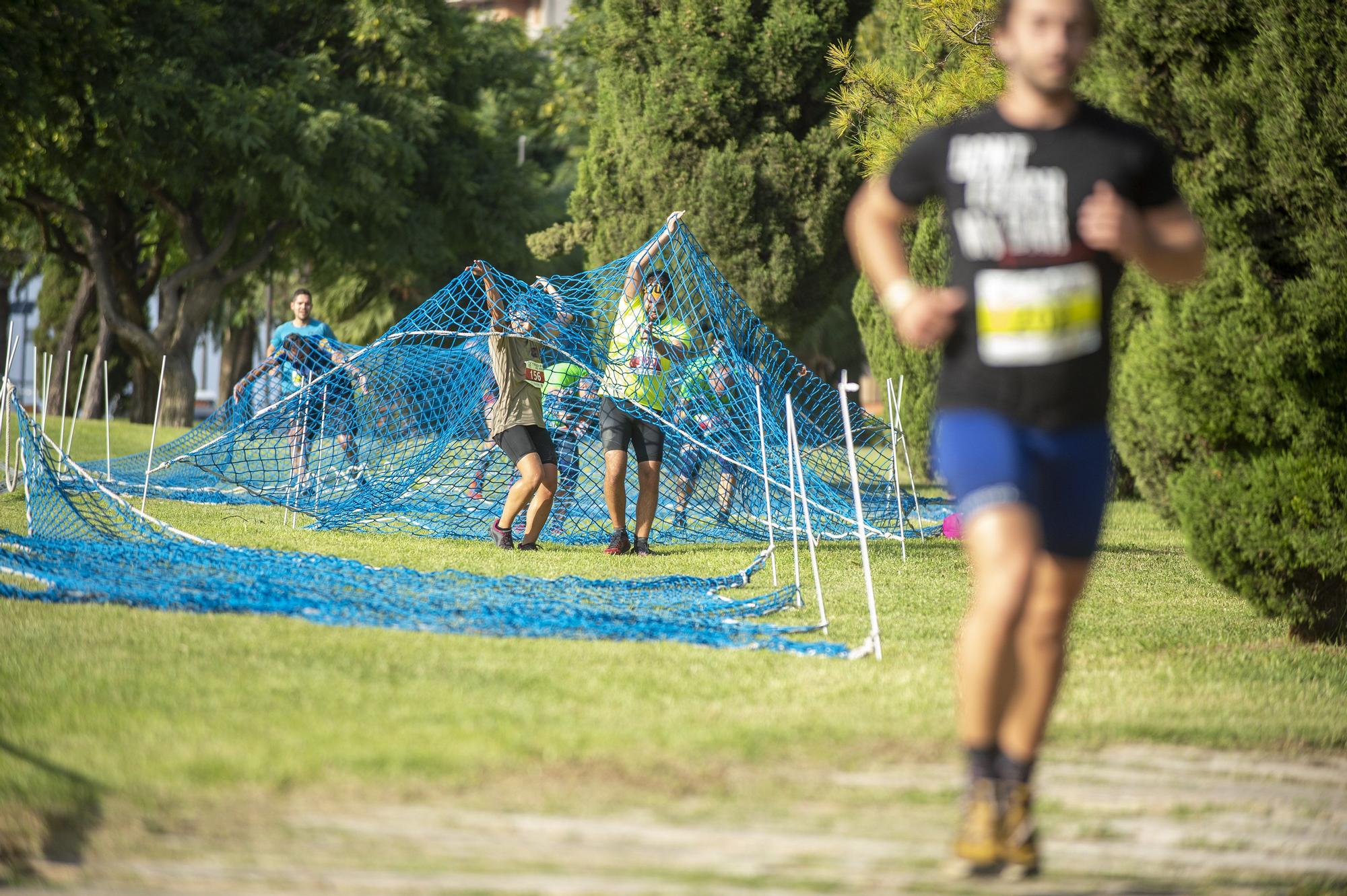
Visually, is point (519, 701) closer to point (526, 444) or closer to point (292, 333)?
point (526, 444)

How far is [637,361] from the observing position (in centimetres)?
909

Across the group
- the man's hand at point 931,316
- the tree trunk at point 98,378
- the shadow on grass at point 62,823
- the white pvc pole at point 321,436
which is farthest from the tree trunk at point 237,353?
the man's hand at point 931,316

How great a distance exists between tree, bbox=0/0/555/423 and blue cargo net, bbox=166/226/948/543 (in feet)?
A: 34.9

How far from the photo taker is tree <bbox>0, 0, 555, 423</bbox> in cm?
2119

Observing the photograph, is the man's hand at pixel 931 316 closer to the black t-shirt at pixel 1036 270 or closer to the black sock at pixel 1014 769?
the black t-shirt at pixel 1036 270

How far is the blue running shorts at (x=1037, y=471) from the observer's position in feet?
9.47

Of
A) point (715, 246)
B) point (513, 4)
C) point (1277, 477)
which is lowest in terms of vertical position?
point (1277, 477)

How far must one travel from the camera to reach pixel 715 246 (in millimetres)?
17219

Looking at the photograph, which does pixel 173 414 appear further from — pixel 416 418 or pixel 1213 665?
pixel 1213 665

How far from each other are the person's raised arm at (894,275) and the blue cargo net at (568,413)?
504 cm

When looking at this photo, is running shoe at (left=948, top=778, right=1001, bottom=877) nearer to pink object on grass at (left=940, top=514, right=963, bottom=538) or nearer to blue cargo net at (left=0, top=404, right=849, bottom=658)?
blue cargo net at (left=0, top=404, right=849, bottom=658)

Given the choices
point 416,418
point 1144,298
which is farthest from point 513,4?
point 1144,298

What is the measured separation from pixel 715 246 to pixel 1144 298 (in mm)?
11593

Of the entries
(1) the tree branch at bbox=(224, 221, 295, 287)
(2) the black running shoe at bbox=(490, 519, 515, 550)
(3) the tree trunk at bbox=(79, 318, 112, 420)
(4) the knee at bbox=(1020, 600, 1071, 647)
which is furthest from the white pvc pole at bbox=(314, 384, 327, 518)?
(1) the tree branch at bbox=(224, 221, 295, 287)
